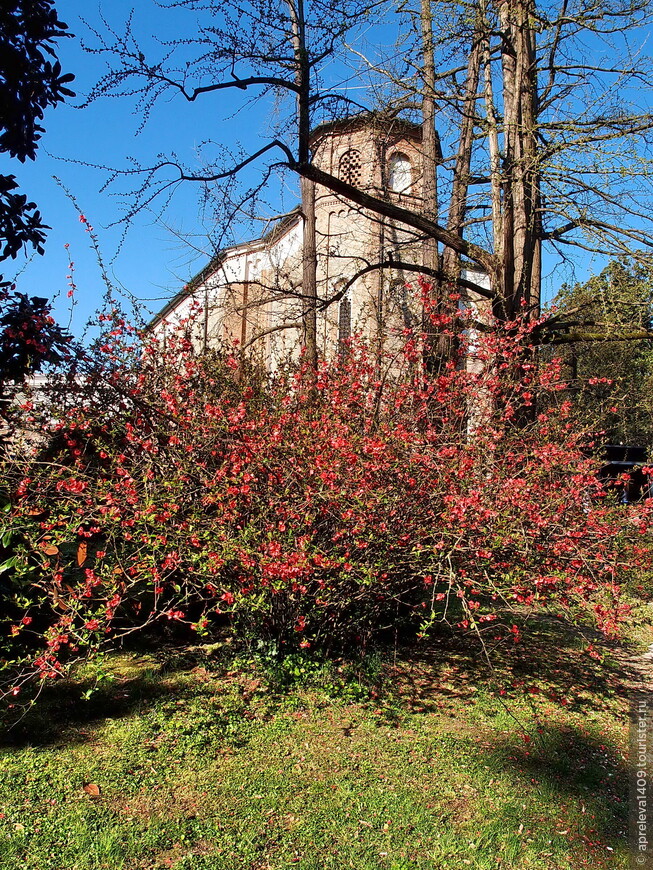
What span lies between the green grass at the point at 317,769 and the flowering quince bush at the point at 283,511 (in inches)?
15.9

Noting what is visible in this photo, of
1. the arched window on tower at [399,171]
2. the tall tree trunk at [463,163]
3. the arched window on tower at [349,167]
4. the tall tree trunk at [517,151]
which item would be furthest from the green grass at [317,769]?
the arched window on tower at [399,171]

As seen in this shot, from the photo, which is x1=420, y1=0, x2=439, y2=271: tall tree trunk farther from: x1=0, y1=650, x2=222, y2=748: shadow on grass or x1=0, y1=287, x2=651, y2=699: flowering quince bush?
x1=0, y1=650, x2=222, y2=748: shadow on grass

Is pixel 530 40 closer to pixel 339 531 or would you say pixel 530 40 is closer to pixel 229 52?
pixel 229 52

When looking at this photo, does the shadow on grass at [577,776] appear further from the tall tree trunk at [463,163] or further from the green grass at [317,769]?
the tall tree trunk at [463,163]

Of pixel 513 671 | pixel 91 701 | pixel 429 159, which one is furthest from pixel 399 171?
pixel 91 701

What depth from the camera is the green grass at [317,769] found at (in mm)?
2936

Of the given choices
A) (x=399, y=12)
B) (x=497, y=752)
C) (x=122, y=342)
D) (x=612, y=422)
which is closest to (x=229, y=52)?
(x=399, y=12)

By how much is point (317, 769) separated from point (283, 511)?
1.47 m

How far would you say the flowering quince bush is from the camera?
417 cm

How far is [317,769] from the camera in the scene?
11.9 feet

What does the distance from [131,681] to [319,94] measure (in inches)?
205

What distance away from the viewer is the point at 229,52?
600cm

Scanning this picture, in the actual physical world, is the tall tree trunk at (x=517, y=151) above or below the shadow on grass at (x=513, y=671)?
above

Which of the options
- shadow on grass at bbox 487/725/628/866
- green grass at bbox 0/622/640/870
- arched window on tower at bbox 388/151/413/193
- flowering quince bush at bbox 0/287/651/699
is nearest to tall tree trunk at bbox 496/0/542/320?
arched window on tower at bbox 388/151/413/193
